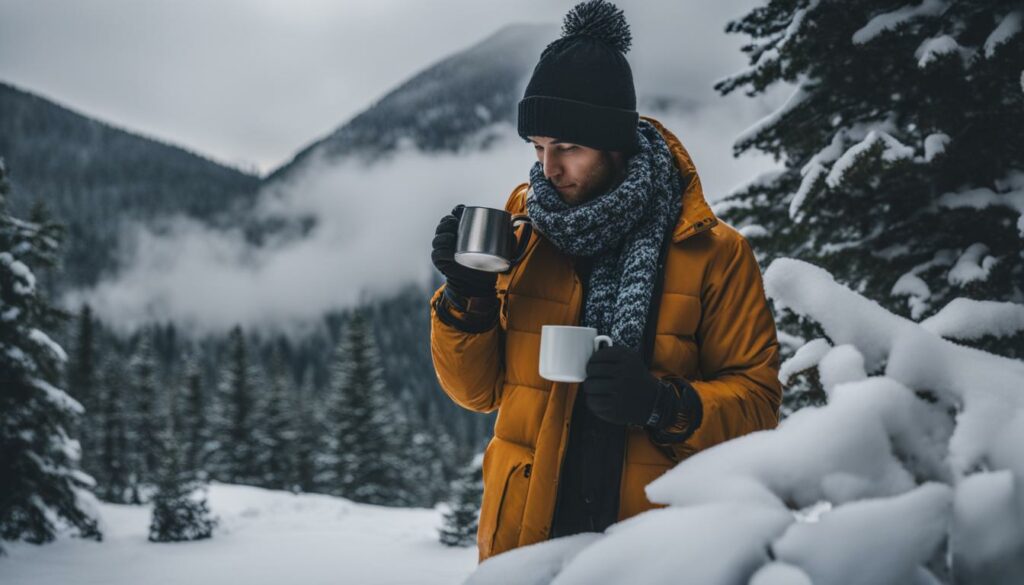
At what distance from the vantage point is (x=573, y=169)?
2.19m

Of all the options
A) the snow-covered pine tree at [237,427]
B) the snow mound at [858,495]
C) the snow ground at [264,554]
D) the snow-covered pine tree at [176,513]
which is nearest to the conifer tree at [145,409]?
the snow-covered pine tree at [237,427]

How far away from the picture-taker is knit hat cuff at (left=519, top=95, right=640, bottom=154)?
219cm

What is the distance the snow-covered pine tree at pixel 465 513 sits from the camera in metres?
11.0

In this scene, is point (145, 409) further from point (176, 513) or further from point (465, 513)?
point (465, 513)

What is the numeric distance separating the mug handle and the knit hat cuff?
31 cm

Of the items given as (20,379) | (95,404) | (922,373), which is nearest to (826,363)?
(922,373)

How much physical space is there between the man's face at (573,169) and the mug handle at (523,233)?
15 centimetres

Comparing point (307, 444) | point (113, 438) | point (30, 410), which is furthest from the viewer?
point (113, 438)

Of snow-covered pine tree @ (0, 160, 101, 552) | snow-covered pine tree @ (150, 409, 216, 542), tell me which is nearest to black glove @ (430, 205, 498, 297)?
snow-covered pine tree @ (0, 160, 101, 552)

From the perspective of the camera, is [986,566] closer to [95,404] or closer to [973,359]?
[973,359]

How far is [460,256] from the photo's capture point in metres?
1.89

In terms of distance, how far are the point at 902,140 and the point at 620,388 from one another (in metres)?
4.33

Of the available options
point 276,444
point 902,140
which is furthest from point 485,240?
point 276,444

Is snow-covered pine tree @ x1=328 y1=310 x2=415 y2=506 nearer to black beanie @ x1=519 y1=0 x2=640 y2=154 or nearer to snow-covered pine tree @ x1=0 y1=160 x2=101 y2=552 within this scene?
snow-covered pine tree @ x1=0 y1=160 x2=101 y2=552
